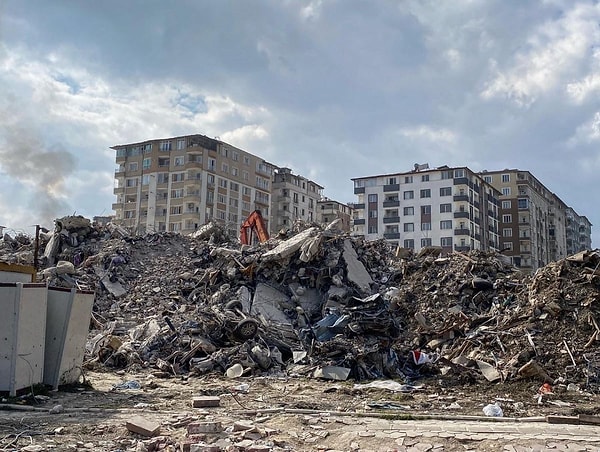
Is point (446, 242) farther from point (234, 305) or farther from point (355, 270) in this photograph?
point (234, 305)

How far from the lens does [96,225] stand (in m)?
24.1

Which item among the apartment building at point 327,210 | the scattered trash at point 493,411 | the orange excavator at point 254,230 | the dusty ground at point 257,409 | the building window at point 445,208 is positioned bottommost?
the dusty ground at point 257,409

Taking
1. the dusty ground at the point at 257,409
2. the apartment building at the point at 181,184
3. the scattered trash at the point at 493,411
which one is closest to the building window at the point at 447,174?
the apartment building at the point at 181,184

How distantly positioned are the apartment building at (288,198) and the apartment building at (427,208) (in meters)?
8.15

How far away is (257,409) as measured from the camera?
8508 millimetres

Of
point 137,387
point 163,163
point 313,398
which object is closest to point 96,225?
point 137,387

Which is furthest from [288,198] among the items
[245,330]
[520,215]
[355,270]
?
[245,330]

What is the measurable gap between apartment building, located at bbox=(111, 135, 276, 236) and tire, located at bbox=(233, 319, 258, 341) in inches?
1569

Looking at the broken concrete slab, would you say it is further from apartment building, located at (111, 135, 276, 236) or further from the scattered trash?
apartment building, located at (111, 135, 276, 236)

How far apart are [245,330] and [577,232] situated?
87.5 meters

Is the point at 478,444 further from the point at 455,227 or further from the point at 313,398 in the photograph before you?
the point at 455,227

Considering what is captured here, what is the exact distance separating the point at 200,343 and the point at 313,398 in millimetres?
3997

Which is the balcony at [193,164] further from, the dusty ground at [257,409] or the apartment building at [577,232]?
the apartment building at [577,232]

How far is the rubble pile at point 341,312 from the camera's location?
12008mm
